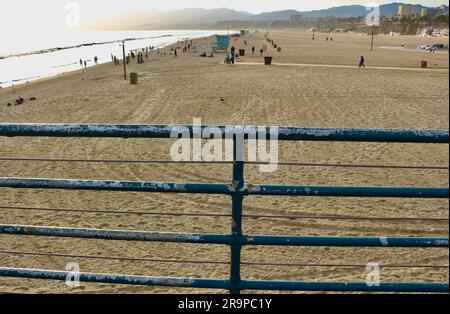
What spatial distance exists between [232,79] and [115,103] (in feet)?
37.4

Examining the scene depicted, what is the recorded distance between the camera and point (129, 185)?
2.41m

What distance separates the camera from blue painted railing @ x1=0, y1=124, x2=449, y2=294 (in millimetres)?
2256

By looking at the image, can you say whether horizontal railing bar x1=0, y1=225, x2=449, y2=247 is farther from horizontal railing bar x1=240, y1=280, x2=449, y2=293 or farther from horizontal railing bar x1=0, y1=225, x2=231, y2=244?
horizontal railing bar x1=240, y1=280, x2=449, y2=293

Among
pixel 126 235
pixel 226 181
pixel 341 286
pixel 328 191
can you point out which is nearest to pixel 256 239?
pixel 328 191

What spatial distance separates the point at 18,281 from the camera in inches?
228

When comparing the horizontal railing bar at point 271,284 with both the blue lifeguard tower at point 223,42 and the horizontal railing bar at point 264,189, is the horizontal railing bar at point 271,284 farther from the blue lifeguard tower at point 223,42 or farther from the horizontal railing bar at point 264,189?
the blue lifeguard tower at point 223,42

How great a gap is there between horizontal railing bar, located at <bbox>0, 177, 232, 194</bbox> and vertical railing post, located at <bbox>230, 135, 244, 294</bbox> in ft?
0.20

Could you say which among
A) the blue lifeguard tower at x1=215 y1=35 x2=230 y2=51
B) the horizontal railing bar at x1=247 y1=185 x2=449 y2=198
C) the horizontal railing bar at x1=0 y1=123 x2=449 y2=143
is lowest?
the horizontal railing bar at x1=247 y1=185 x2=449 y2=198

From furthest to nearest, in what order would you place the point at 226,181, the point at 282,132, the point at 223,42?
1. the point at 223,42
2. the point at 226,181
3. the point at 282,132

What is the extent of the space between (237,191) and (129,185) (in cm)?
67

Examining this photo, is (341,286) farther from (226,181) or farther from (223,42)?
(223,42)

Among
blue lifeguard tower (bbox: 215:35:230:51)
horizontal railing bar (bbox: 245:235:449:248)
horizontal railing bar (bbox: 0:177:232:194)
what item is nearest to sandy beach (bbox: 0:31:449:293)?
horizontal railing bar (bbox: 245:235:449:248)
